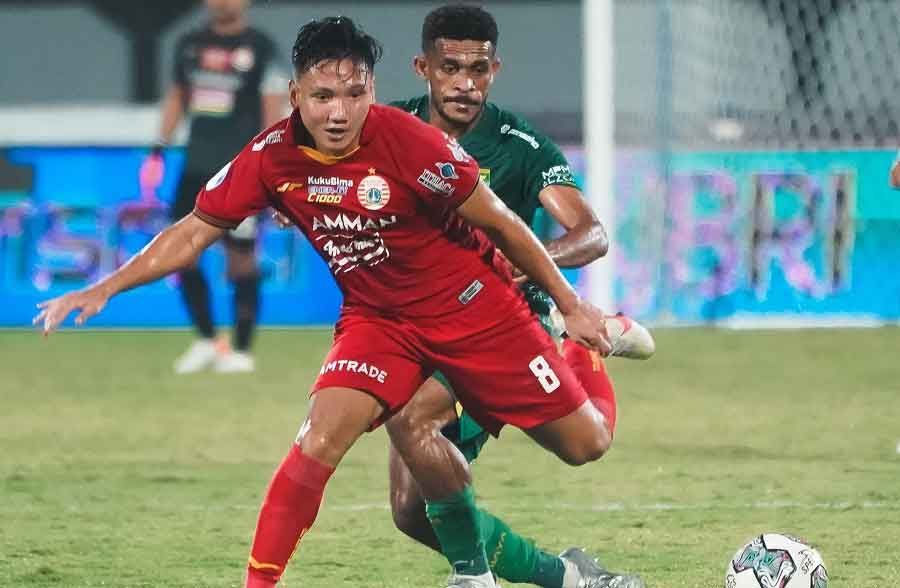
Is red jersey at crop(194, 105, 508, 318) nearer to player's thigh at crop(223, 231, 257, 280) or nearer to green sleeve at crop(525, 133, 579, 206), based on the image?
green sleeve at crop(525, 133, 579, 206)

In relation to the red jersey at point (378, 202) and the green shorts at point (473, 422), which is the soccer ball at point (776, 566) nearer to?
the green shorts at point (473, 422)

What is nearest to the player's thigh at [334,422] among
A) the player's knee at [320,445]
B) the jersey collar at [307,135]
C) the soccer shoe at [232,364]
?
the player's knee at [320,445]

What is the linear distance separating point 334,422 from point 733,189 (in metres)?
8.65

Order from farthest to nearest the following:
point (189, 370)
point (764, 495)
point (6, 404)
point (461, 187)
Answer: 1. point (189, 370)
2. point (6, 404)
3. point (764, 495)
4. point (461, 187)

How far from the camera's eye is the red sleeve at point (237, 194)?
455cm

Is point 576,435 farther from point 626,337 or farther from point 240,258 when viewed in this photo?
point 240,258

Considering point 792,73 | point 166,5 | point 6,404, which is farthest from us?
point 166,5

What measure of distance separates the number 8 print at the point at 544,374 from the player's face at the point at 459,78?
2.86 ft

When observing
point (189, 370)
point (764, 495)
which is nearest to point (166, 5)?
point (189, 370)

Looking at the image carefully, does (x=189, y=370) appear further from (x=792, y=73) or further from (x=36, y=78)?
(x=36, y=78)

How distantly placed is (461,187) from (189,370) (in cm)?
680

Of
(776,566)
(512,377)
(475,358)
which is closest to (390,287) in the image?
(475,358)

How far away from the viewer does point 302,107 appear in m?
4.51

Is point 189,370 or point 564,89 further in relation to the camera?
point 564,89
